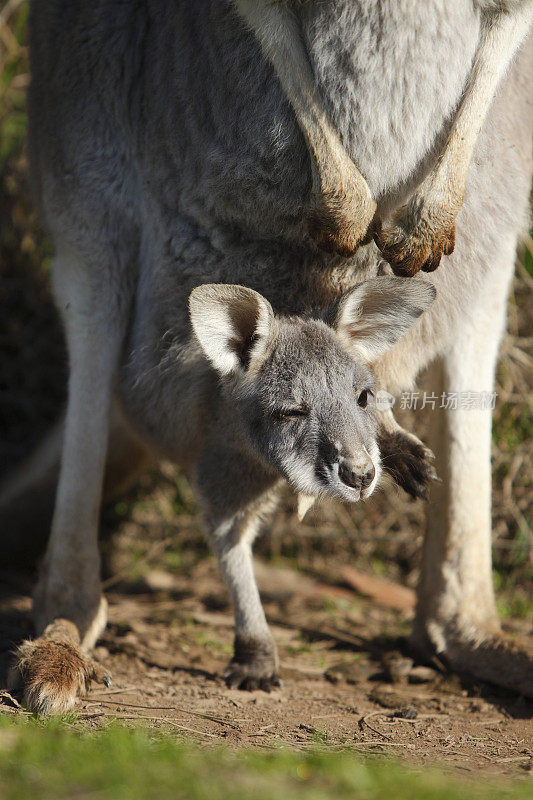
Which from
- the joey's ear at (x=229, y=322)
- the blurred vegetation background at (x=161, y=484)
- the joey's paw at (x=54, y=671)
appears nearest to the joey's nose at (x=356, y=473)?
the joey's ear at (x=229, y=322)

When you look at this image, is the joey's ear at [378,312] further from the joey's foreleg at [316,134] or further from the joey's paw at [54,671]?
the joey's paw at [54,671]

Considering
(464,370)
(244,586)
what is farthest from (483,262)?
(244,586)

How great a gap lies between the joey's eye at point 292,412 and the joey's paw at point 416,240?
44cm

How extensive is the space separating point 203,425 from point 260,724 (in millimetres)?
862

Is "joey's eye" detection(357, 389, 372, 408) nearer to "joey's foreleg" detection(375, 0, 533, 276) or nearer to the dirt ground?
"joey's foreleg" detection(375, 0, 533, 276)

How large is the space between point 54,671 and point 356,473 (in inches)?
36.8

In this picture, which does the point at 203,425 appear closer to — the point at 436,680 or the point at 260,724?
the point at 260,724

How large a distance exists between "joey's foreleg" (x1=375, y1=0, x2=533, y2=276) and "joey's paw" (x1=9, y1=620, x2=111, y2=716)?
1.37m

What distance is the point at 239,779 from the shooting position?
67.1 inches

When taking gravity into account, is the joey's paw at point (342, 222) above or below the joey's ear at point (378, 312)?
above

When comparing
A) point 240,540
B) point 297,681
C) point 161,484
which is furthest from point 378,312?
point 161,484

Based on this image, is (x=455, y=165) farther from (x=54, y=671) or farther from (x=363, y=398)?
(x=54, y=671)

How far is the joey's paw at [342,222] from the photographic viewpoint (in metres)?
2.29

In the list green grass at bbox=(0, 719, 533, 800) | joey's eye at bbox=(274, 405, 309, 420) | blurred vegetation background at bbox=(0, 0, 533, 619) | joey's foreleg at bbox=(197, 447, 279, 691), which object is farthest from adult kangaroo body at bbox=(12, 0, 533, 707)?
blurred vegetation background at bbox=(0, 0, 533, 619)
